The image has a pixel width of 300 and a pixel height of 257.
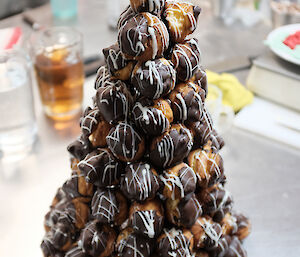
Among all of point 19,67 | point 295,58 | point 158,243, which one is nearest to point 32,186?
point 19,67

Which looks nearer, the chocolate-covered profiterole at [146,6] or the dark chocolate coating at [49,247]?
the chocolate-covered profiterole at [146,6]

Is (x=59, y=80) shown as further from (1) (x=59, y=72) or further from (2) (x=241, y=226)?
(2) (x=241, y=226)

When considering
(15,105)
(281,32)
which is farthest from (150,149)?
(281,32)

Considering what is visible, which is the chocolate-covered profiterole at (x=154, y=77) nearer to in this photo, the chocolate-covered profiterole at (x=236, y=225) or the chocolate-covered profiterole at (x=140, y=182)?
the chocolate-covered profiterole at (x=140, y=182)

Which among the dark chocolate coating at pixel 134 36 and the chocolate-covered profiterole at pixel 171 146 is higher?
the dark chocolate coating at pixel 134 36

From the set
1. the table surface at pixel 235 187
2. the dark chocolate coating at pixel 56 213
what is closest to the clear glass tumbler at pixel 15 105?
the table surface at pixel 235 187

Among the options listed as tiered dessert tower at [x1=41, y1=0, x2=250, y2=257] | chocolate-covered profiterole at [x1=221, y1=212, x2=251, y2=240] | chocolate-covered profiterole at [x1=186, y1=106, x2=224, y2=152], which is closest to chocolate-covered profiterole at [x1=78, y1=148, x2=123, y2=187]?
tiered dessert tower at [x1=41, y1=0, x2=250, y2=257]
